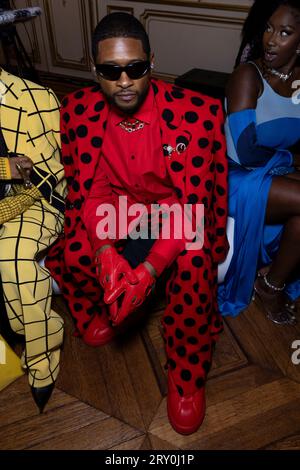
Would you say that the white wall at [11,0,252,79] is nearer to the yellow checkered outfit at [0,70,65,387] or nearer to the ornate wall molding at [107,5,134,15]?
the ornate wall molding at [107,5,134,15]

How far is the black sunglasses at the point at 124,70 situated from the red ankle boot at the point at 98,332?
1.07 meters

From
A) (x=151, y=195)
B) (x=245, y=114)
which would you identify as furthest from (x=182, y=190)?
(x=245, y=114)

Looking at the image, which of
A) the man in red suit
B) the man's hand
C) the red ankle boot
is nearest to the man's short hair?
the man in red suit

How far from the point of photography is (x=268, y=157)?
71.7 inches

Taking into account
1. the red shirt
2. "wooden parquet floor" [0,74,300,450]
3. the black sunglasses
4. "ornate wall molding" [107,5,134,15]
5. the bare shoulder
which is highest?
"ornate wall molding" [107,5,134,15]

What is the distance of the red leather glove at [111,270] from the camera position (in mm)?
1336

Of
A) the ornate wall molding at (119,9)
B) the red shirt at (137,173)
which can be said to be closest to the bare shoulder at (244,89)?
the red shirt at (137,173)

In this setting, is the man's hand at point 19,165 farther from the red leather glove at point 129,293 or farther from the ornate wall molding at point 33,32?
the ornate wall molding at point 33,32

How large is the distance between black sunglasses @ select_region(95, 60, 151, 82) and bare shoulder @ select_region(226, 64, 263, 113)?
0.59 meters

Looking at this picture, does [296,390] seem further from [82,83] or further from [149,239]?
[82,83]

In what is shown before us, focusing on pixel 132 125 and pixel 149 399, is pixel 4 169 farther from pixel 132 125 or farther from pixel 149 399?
pixel 149 399

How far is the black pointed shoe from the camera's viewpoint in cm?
158

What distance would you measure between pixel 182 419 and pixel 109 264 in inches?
26.9

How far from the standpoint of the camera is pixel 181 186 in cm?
149
